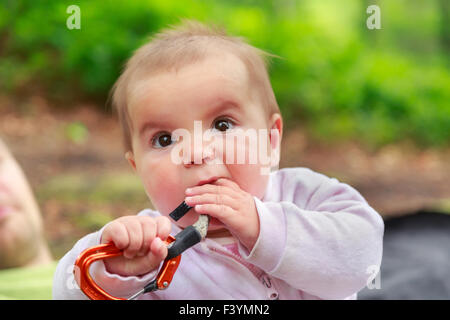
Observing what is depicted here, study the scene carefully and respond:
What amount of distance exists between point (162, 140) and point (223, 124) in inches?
2.9

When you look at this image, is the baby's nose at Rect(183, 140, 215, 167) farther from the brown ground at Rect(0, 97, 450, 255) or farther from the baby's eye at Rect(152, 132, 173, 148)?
the brown ground at Rect(0, 97, 450, 255)

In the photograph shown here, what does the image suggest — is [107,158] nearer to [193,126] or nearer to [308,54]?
[308,54]

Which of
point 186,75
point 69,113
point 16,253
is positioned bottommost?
point 16,253

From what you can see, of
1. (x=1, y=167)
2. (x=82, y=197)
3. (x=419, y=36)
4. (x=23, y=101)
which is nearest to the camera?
(x=1, y=167)

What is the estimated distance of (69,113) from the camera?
1562mm

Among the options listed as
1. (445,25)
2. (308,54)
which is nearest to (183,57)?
(308,54)

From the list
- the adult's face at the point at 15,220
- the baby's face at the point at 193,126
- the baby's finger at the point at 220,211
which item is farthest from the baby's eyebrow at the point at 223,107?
the adult's face at the point at 15,220

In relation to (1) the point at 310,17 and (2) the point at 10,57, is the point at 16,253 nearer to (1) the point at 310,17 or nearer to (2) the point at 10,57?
(2) the point at 10,57

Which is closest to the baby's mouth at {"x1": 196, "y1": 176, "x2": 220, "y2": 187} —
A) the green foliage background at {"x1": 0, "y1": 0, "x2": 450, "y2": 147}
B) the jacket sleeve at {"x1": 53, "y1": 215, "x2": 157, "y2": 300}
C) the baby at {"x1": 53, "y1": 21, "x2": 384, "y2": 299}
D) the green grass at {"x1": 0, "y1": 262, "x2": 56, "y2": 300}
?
the baby at {"x1": 53, "y1": 21, "x2": 384, "y2": 299}

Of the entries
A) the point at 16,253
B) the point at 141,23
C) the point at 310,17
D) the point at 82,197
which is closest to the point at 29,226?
the point at 16,253

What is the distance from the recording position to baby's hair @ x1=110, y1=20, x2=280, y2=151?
598 millimetres

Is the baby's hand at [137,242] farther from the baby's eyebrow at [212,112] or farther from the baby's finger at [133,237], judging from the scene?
the baby's eyebrow at [212,112]

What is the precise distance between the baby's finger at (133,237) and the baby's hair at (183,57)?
161 millimetres
